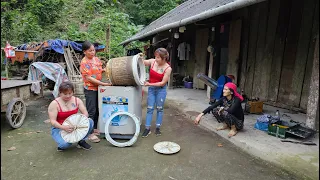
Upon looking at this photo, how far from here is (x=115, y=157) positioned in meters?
3.10

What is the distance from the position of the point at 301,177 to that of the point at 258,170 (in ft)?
1.55

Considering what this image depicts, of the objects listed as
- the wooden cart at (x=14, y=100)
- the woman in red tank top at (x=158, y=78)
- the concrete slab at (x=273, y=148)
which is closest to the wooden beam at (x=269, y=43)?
the concrete slab at (x=273, y=148)

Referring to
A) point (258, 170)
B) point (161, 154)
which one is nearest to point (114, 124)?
point (161, 154)

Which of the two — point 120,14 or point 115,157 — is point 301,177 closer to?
point 115,157

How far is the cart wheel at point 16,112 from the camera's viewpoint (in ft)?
13.3

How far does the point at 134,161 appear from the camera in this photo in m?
2.99

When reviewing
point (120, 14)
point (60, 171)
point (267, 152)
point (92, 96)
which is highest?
point (120, 14)

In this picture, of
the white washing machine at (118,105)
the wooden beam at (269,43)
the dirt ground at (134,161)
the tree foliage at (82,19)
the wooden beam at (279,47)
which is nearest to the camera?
the dirt ground at (134,161)

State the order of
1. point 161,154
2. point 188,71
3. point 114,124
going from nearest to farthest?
point 161,154 < point 114,124 < point 188,71

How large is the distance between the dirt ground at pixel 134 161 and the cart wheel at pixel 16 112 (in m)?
0.30

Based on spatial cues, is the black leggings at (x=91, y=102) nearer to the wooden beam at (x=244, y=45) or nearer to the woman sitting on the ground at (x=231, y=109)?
the woman sitting on the ground at (x=231, y=109)

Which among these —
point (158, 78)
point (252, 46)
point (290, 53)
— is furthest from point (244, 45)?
point (158, 78)

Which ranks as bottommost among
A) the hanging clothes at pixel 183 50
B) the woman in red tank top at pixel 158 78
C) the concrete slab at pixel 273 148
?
the concrete slab at pixel 273 148

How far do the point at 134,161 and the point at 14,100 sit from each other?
288 centimetres
